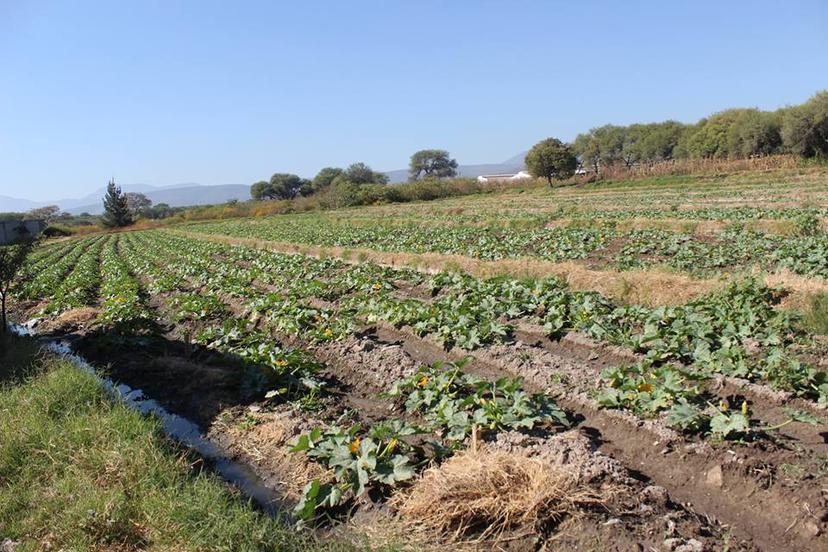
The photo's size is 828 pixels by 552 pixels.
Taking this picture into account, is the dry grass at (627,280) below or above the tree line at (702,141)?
below

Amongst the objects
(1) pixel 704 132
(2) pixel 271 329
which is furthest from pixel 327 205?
(2) pixel 271 329

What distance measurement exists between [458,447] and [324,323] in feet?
16.7

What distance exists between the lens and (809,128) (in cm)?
4553

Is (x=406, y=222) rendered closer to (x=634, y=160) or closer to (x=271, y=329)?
(x=271, y=329)

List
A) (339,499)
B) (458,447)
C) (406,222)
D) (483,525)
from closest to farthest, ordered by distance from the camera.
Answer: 1. (483,525)
2. (339,499)
3. (458,447)
4. (406,222)

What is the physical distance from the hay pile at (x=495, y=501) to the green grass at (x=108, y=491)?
69 cm

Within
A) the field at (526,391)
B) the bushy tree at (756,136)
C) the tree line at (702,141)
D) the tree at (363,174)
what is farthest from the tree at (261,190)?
the field at (526,391)

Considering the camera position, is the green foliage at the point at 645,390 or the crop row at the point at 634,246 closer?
the green foliage at the point at 645,390

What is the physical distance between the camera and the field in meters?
3.71

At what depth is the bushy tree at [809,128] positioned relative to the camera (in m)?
45.1

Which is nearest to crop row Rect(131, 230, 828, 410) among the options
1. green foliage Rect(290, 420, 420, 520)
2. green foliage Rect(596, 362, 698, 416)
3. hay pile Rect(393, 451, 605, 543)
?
green foliage Rect(596, 362, 698, 416)

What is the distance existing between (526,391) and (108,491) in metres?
4.15

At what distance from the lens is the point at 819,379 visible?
4840 mm

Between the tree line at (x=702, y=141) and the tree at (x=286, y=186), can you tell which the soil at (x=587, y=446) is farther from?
the tree at (x=286, y=186)
